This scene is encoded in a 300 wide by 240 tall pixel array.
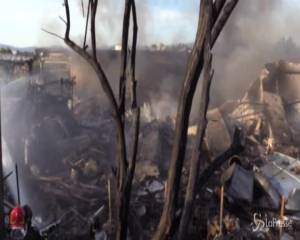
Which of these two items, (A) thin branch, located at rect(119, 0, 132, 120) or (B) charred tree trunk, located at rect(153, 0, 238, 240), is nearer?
(B) charred tree trunk, located at rect(153, 0, 238, 240)

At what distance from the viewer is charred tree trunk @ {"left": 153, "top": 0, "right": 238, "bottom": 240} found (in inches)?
97.4

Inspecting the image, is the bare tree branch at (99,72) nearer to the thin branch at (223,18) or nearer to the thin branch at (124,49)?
the thin branch at (124,49)

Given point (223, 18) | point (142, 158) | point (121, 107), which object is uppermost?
point (223, 18)

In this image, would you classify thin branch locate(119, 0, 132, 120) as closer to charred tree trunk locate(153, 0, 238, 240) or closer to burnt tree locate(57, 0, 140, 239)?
→ burnt tree locate(57, 0, 140, 239)

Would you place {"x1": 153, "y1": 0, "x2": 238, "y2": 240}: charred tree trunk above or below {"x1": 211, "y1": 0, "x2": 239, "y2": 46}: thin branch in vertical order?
below

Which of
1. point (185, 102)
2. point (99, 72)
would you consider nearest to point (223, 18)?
point (185, 102)

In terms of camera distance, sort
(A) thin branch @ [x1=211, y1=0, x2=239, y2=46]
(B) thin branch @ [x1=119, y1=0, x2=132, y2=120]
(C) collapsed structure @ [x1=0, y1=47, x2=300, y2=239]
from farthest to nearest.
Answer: (C) collapsed structure @ [x1=0, y1=47, x2=300, y2=239]
(B) thin branch @ [x1=119, y1=0, x2=132, y2=120]
(A) thin branch @ [x1=211, y1=0, x2=239, y2=46]

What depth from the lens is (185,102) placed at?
2646 mm

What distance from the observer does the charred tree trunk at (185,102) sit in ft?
8.12

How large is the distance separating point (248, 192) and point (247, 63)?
1211cm

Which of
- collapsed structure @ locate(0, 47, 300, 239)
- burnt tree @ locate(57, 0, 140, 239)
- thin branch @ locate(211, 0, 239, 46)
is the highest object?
thin branch @ locate(211, 0, 239, 46)

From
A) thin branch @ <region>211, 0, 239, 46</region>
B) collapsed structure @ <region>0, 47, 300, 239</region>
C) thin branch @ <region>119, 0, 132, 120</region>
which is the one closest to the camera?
thin branch @ <region>211, 0, 239, 46</region>

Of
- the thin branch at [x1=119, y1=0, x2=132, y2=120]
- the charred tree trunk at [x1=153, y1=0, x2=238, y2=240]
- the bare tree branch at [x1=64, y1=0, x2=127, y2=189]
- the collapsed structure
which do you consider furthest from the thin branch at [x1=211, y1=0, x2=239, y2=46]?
the collapsed structure

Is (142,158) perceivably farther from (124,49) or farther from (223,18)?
(223,18)
